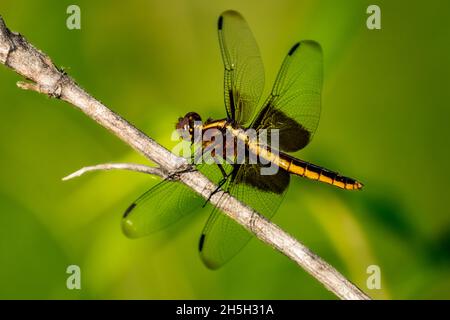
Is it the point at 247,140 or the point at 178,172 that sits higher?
the point at 247,140

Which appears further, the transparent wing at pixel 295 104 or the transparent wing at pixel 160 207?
the transparent wing at pixel 295 104

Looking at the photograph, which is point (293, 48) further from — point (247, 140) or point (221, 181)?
point (221, 181)

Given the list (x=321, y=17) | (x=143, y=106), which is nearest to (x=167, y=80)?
(x=143, y=106)

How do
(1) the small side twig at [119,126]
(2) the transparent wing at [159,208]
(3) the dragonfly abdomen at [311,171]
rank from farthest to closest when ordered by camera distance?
(3) the dragonfly abdomen at [311,171]
(2) the transparent wing at [159,208]
(1) the small side twig at [119,126]

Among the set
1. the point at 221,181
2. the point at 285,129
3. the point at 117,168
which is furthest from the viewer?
the point at 285,129

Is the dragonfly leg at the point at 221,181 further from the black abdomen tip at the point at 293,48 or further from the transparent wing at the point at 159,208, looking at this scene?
the black abdomen tip at the point at 293,48

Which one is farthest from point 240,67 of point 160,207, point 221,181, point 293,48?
point 160,207

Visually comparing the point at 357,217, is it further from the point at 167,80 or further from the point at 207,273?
the point at 167,80

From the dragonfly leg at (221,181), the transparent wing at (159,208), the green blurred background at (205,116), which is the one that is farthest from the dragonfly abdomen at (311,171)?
the transparent wing at (159,208)
